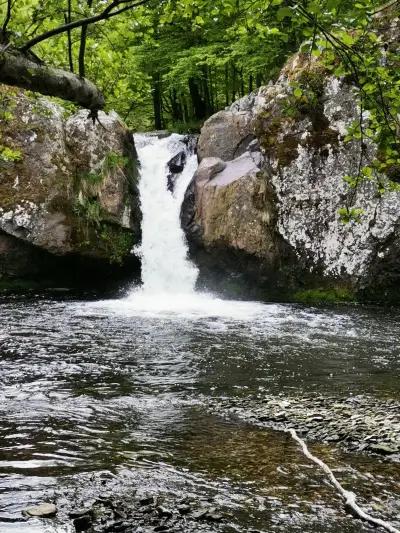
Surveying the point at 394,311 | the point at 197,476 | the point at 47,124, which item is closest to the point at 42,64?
the point at 197,476

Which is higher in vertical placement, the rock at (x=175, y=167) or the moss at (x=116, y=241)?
the rock at (x=175, y=167)

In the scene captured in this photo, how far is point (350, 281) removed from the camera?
15.2m

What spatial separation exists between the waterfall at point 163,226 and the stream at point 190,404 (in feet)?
9.13

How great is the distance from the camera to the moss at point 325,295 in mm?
15148

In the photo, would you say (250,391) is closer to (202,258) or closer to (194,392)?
(194,392)

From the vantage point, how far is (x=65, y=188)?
16.4 metres

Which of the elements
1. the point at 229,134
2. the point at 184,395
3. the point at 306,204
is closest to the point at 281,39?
the point at 184,395

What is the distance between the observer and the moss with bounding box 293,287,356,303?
49.7 ft

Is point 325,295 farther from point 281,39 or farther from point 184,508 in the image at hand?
point 184,508

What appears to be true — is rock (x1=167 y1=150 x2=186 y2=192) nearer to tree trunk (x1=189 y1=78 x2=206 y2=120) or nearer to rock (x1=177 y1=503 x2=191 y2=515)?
tree trunk (x1=189 y1=78 x2=206 y2=120)

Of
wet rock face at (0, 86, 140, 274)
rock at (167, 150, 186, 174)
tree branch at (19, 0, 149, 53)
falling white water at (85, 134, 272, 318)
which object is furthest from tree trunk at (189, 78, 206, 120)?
tree branch at (19, 0, 149, 53)

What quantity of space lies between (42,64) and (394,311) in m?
11.8

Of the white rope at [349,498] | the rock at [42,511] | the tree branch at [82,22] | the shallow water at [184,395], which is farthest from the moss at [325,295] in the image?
the tree branch at [82,22]

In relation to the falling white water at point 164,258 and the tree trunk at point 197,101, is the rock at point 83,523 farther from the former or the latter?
the tree trunk at point 197,101
